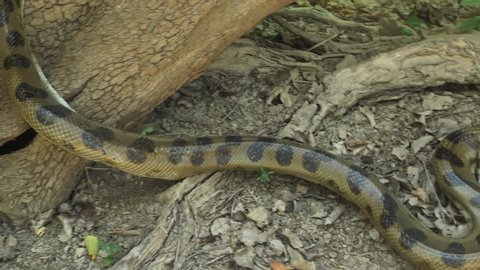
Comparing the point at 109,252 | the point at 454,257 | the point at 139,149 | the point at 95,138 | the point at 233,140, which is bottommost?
the point at 454,257

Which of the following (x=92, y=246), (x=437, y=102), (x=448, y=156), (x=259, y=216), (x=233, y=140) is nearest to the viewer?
(x=92, y=246)

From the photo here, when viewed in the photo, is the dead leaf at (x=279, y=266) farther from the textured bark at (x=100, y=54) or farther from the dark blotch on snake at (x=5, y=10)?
the dark blotch on snake at (x=5, y=10)

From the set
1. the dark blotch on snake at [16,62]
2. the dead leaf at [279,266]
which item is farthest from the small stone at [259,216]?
the dark blotch on snake at [16,62]

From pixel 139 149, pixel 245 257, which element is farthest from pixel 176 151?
pixel 245 257

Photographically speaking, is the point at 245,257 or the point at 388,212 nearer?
the point at 245,257

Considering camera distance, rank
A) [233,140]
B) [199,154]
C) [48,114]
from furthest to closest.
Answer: [233,140] < [199,154] < [48,114]

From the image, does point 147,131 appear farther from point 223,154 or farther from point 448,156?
point 448,156

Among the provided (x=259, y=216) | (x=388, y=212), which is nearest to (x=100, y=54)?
(x=259, y=216)

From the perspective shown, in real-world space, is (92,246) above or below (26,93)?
below
